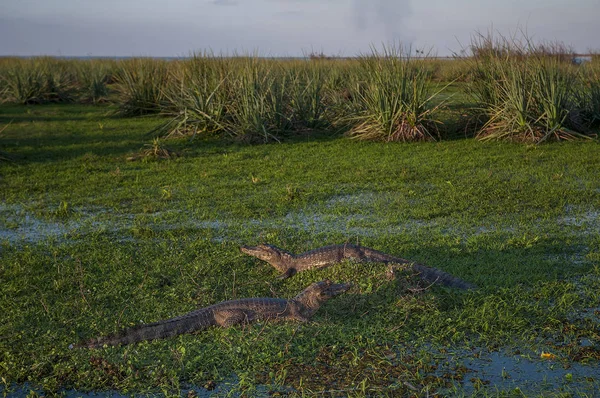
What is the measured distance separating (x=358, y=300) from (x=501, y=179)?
4.53 m

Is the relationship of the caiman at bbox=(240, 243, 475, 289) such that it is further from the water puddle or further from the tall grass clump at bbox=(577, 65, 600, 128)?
the tall grass clump at bbox=(577, 65, 600, 128)

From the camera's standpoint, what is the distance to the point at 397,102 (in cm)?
1162

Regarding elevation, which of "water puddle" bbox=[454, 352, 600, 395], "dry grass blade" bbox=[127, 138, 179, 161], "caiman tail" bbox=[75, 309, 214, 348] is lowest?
"water puddle" bbox=[454, 352, 600, 395]

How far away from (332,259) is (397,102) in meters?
6.80

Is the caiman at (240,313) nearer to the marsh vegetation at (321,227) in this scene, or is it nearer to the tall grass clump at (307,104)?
the marsh vegetation at (321,227)

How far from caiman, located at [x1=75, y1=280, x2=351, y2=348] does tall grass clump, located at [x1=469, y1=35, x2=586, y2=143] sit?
7.44 meters

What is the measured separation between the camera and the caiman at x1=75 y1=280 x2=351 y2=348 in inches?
172

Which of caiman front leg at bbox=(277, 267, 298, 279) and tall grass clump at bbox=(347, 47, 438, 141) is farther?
tall grass clump at bbox=(347, 47, 438, 141)

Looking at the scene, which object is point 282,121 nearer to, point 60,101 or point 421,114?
point 421,114

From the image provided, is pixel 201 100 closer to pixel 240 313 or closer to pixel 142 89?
pixel 142 89

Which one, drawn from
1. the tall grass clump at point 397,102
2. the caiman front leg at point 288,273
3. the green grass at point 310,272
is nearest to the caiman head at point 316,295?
the green grass at point 310,272

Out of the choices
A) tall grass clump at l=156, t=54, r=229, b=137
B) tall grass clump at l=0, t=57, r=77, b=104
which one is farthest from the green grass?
tall grass clump at l=0, t=57, r=77, b=104

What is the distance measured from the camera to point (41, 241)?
21.7ft

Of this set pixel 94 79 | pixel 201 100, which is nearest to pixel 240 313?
pixel 201 100
